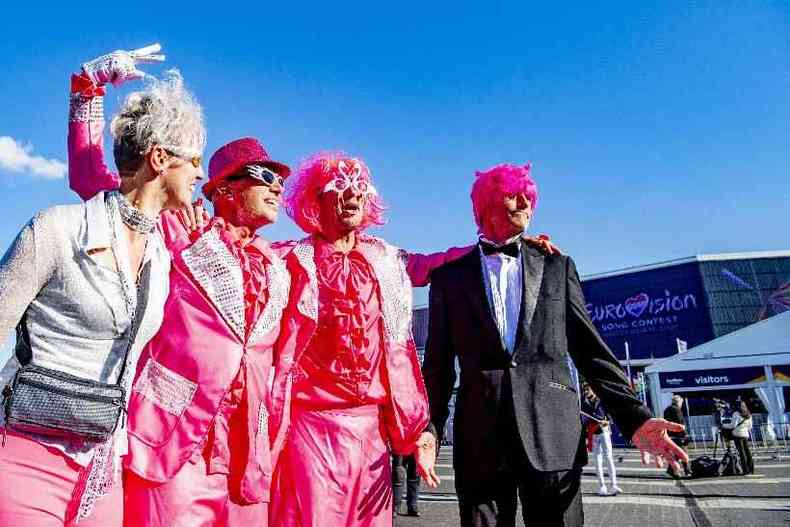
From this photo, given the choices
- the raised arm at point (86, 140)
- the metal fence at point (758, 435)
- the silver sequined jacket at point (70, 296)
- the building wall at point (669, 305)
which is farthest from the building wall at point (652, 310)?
the silver sequined jacket at point (70, 296)

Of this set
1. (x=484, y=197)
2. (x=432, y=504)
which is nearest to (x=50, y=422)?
(x=484, y=197)

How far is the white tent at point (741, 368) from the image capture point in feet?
59.1

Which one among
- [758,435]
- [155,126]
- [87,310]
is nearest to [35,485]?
[87,310]

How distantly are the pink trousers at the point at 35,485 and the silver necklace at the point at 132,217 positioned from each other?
2.03 feet

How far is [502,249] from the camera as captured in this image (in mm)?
2799

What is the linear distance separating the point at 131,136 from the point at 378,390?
4.75ft

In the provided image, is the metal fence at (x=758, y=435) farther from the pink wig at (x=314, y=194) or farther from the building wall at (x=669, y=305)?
the building wall at (x=669, y=305)

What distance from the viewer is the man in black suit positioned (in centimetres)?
→ 241

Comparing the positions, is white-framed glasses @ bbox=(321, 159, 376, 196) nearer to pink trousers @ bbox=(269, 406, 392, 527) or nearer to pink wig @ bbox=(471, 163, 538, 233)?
pink wig @ bbox=(471, 163, 538, 233)

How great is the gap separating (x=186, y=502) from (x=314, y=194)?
167 cm

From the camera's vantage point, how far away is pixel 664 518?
6.46m

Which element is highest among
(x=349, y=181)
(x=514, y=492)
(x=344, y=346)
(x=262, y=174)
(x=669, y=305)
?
(x=669, y=305)

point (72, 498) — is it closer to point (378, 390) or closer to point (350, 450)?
point (350, 450)

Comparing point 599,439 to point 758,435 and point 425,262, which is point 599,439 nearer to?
point 425,262
